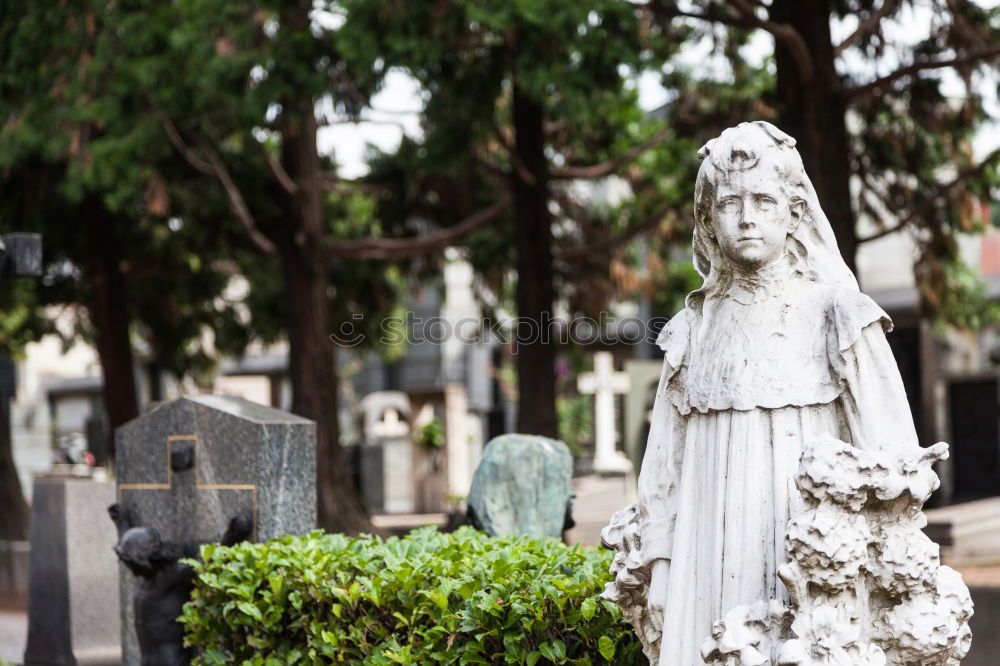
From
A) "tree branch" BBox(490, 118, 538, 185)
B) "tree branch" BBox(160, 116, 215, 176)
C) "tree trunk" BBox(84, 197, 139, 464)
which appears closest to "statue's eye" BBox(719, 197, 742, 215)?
"tree branch" BBox(490, 118, 538, 185)

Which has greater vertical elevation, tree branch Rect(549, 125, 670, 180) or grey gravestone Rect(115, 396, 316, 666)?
tree branch Rect(549, 125, 670, 180)

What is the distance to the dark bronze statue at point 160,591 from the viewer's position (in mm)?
7582

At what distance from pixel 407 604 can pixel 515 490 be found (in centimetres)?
289

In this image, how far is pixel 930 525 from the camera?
14.7m

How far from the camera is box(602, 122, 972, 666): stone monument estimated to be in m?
3.71

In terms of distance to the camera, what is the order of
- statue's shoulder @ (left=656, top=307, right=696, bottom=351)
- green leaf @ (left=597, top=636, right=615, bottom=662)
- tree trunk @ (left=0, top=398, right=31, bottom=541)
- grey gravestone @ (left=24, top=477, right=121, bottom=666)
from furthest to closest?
tree trunk @ (left=0, top=398, right=31, bottom=541), grey gravestone @ (left=24, top=477, right=121, bottom=666), green leaf @ (left=597, top=636, right=615, bottom=662), statue's shoulder @ (left=656, top=307, right=696, bottom=351)

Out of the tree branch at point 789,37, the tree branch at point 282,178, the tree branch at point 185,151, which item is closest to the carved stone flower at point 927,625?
the tree branch at point 789,37

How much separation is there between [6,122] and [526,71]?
7.13 meters

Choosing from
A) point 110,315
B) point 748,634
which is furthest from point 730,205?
point 110,315

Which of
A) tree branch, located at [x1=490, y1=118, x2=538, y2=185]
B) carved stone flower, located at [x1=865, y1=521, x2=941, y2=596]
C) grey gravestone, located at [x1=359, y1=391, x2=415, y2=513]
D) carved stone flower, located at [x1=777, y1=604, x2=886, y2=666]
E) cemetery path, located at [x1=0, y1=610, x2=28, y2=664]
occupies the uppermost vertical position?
tree branch, located at [x1=490, y1=118, x2=538, y2=185]

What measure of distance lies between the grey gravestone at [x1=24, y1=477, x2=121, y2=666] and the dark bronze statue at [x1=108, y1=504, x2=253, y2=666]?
2.82 meters

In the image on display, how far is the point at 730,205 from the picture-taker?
4129 mm

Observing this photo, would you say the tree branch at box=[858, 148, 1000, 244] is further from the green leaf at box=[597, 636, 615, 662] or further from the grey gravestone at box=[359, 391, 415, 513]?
the grey gravestone at box=[359, 391, 415, 513]

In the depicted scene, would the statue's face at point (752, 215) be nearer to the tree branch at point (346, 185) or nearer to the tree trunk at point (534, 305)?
the tree trunk at point (534, 305)
